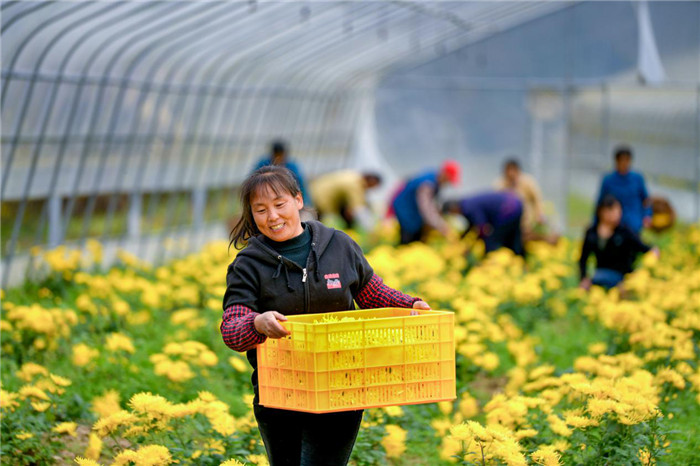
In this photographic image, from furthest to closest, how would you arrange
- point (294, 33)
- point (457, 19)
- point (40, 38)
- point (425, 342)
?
point (457, 19)
point (294, 33)
point (40, 38)
point (425, 342)

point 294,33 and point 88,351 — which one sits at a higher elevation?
point 294,33

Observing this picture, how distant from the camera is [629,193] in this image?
9.58 meters

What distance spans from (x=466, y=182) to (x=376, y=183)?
22.7 ft

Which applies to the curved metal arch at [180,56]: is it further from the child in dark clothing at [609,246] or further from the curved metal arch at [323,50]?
the child in dark clothing at [609,246]

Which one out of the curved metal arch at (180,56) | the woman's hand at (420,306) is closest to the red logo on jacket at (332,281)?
the woman's hand at (420,306)

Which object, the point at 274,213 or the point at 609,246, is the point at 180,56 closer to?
the point at 609,246

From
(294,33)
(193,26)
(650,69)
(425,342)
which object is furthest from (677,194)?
(425,342)

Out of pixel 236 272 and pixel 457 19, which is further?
pixel 457 19

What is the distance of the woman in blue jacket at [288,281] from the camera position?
10.6ft

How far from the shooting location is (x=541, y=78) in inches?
706

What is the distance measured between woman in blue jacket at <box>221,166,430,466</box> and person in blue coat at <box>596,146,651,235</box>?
6.66 meters

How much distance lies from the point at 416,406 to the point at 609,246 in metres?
3.01

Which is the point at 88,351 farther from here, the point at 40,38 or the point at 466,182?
the point at 466,182

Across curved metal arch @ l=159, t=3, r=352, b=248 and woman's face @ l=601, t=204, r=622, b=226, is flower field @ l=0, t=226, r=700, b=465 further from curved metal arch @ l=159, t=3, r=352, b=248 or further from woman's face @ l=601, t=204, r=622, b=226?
curved metal arch @ l=159, t=3, r=352, b=248
